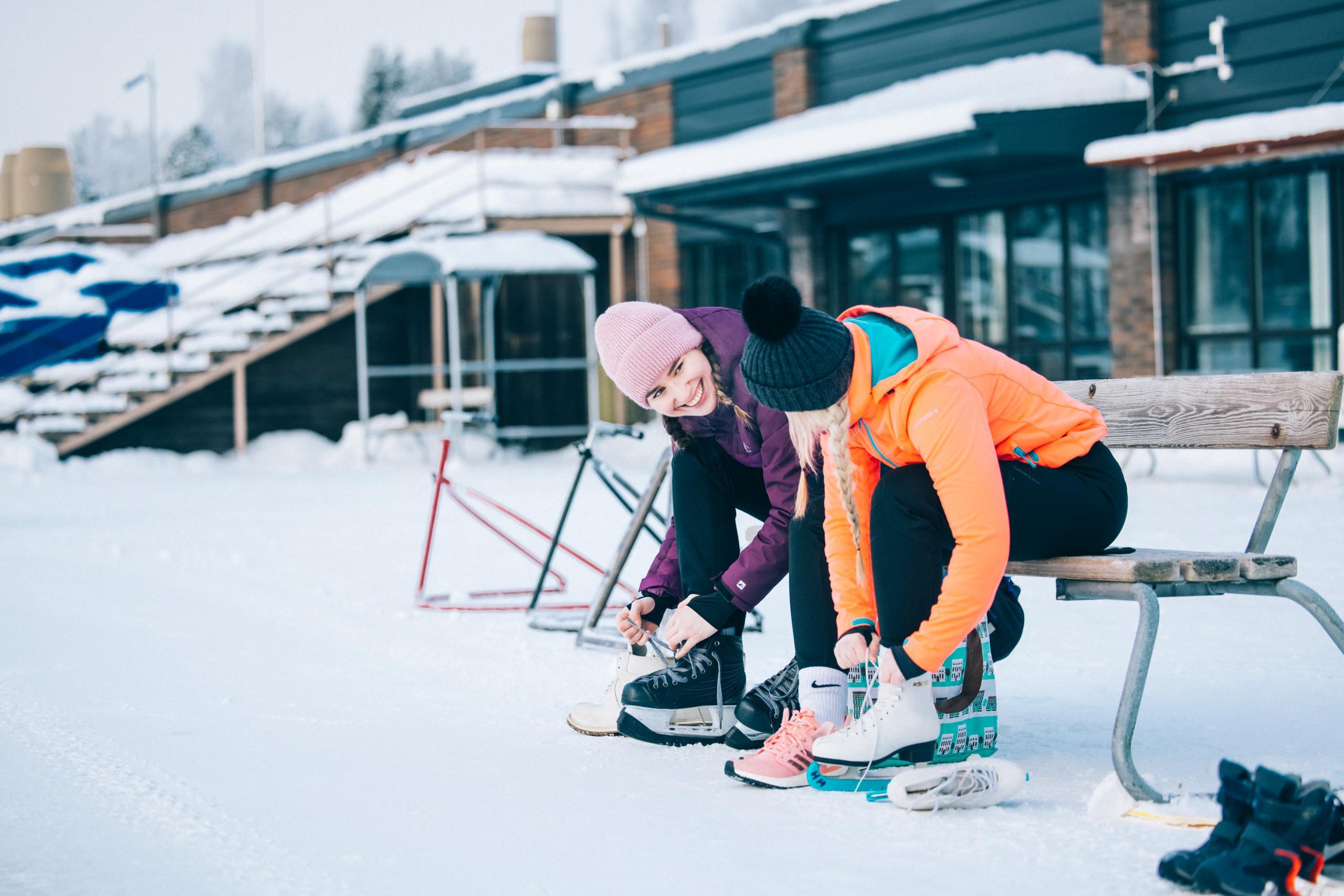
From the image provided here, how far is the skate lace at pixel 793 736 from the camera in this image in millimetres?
3041

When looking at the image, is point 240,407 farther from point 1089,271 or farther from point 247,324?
point 1089,271

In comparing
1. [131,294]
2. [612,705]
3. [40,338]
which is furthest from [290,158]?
[612,705]

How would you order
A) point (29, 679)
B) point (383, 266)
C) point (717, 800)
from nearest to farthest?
1. point (717, 800)
2. point (29, 679)
3. point (383, 266)

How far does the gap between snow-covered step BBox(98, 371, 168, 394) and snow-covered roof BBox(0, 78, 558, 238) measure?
633cm

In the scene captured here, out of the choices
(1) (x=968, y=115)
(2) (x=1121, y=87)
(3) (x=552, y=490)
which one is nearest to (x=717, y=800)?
(3) (x=552, y=490)

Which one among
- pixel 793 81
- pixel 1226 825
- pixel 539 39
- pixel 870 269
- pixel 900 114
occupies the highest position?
pixel 539 39

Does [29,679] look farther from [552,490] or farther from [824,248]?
[824,248]

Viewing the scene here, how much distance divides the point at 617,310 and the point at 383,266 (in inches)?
483

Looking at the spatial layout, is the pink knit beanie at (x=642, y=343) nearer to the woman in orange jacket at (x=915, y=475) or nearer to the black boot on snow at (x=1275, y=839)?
the woman in orange jacket at (x=915, y=475)

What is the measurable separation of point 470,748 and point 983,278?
11.4 meters

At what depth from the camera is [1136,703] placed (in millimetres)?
2742

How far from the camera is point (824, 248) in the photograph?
15.6 meters

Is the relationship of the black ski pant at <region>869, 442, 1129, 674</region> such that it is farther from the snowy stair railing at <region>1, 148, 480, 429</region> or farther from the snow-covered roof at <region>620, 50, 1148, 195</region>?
the snowy stair railing at <region>1, 148, 480, 429</region>

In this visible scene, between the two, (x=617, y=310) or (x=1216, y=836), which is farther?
(x=617, y=310)
